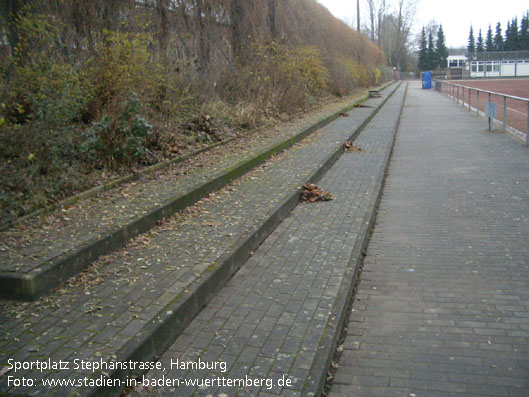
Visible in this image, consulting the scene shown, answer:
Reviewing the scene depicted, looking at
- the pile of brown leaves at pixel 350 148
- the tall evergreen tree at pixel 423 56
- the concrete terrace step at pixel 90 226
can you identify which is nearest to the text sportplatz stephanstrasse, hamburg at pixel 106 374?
the concrete terrace step at pixel 90 226

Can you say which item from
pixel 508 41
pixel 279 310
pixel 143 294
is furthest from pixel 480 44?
pixel 143 294

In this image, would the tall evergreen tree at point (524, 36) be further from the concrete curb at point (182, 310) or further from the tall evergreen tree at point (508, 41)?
the concrete curb at point (182, 310)

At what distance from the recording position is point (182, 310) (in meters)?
3.77

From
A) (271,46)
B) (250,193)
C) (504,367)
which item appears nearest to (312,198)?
(250,193)

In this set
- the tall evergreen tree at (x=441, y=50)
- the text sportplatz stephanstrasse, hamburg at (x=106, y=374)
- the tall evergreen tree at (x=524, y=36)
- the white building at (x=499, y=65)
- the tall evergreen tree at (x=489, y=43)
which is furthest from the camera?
the tall evergreen tree at (x=489, y=43)

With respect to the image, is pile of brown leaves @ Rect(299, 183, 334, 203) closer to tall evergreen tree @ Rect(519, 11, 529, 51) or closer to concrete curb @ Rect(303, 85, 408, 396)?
concrete curb @ Rect(303, 85, 408, 396)

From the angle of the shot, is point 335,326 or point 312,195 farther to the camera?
point 312,195

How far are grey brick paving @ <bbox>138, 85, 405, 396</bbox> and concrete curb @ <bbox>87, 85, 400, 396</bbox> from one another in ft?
0.24

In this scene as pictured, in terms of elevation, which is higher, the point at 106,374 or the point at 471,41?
the point at 471,41

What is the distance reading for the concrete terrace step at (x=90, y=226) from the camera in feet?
13.1

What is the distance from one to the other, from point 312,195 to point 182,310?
431cm

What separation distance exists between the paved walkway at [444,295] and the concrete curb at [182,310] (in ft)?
3.95

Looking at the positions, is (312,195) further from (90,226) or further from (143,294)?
(143,294)

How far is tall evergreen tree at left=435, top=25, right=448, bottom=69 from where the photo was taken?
112 meters
